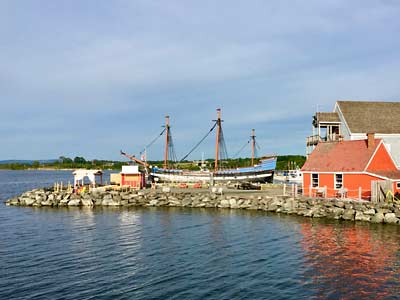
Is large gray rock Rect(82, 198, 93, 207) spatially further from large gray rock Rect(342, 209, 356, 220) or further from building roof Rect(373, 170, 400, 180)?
building roof Rect(373, 170, 400, 180)

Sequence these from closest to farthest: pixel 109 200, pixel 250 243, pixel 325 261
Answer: pixel 325 261 → pixel 250 243 → pixel 109 200

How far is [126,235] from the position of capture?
26.8 metres

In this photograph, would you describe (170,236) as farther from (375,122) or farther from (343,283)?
(375,122)

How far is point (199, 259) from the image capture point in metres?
20.5

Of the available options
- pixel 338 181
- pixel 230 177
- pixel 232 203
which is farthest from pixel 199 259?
pixel 230 177

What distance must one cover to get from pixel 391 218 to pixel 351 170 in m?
6.00

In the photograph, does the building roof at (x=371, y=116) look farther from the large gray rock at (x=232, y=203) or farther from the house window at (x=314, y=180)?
the large gray rock at (x=232, y=203)

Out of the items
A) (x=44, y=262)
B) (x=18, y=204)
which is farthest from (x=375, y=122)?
(x=18, y=204)

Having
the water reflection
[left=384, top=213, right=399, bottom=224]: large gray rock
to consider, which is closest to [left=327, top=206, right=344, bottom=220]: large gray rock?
the water reflection

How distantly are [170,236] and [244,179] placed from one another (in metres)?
40.3

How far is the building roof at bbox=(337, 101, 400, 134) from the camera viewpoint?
4372cm

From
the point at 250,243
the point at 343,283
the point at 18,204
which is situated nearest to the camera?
the point at 343,283

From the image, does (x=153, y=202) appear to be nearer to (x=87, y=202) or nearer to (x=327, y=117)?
(x=87, y=202)

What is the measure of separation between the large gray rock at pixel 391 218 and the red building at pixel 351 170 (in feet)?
10.4
